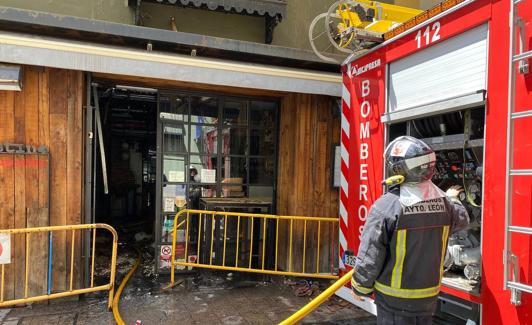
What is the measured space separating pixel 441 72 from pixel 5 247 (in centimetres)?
459

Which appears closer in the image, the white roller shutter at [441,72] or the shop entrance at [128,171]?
the white roller shutter at [441,72]

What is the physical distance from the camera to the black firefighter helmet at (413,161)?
92.6 inches

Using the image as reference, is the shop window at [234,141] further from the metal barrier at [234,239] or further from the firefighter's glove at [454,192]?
the firefighter's glove at [454,192]

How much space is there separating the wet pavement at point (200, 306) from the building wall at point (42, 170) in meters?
0.46

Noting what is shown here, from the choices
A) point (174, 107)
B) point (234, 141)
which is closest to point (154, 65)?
point (174, 107)

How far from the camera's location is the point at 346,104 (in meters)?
3.66

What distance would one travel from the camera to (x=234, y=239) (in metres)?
5.41

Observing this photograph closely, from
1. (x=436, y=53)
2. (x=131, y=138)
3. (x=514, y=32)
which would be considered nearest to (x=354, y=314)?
(x=436, y=53)

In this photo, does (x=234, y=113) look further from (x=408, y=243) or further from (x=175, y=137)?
(x=408, y=243)

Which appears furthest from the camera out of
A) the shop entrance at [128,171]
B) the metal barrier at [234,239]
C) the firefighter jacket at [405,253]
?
the shop entrance at [128,171]

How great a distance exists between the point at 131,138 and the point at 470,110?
9.82 metres

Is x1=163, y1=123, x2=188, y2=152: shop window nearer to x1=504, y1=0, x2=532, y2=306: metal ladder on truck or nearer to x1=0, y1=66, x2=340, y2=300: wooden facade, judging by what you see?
x1=0, y1=66, x2=340, y2=300: wooden facade

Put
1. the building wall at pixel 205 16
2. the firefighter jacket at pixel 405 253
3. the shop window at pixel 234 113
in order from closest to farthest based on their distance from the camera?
the firefighter jacket at pixel 405 253
the building wall at pixel 205 16
the shop window at pixel 234 113

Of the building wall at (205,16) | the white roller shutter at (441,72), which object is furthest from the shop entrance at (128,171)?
the white roller shutter at (441,72)
